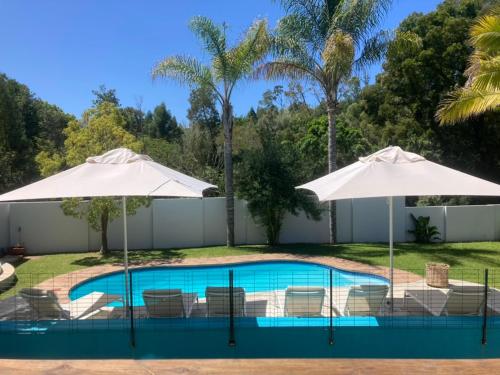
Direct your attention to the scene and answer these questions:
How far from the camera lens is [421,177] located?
6883 mm

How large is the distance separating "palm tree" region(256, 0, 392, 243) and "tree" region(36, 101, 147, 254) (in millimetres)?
6423

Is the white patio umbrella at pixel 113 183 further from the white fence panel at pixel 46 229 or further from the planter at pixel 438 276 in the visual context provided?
the white fence panel at pixel 46 229

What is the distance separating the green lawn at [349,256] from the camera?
1330 cm

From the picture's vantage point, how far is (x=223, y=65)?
1758 centimetres

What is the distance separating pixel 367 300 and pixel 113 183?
4.53 metres

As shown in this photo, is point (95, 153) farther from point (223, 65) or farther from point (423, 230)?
point (423, 230)

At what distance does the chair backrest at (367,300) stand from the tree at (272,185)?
9980 mm

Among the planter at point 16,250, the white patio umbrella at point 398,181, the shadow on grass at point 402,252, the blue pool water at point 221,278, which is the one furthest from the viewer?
the planter at point 16,250

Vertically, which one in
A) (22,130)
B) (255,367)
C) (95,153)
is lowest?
(255,367)

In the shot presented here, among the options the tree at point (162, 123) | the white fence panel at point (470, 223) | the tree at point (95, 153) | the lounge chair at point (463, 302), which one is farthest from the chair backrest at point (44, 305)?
the tree at point (162, 123)

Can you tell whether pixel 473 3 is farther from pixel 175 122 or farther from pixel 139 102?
pixel 175 122

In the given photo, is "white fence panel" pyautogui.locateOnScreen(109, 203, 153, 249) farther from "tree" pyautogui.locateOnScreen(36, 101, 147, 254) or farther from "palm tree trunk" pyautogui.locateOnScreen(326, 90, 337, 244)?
"palm tree trunk" pyautogui.locateOnScreen(326, 90, 337, 244)

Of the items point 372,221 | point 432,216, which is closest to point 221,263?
point 372,221

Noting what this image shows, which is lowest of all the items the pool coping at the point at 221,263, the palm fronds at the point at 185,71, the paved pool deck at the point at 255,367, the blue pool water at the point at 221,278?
the blue pool water at the point at 221,278
